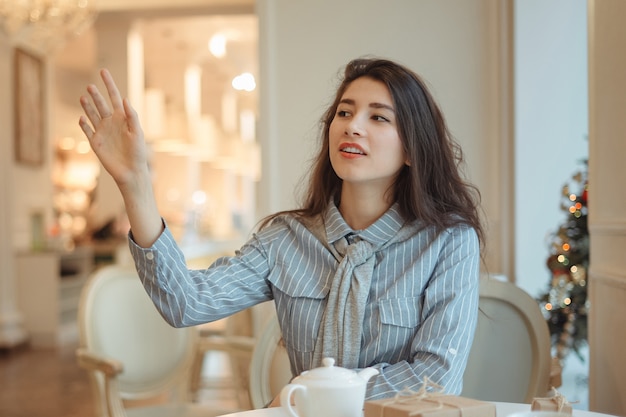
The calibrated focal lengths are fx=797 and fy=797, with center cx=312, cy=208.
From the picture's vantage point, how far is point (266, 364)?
240 centimetres

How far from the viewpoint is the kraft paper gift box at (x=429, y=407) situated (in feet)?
3.49

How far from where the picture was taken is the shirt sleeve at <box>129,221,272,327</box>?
1560 millimetres

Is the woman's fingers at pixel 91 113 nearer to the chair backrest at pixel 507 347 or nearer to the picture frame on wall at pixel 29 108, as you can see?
the chair backrest at pixel 507 347

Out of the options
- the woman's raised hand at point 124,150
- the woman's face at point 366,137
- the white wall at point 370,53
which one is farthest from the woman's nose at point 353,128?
the white wall at point 370,53

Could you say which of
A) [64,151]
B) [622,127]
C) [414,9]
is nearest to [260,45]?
[414,9]

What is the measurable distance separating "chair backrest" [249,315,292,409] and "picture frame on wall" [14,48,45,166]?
20.0 ft

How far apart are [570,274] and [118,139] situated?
1.71 metres

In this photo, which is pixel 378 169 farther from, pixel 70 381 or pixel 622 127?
pixel 70 381

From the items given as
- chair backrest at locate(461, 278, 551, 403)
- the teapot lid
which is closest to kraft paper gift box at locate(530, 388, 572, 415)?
the teapot lid

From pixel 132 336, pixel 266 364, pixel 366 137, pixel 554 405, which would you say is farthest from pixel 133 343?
pixel 554 405

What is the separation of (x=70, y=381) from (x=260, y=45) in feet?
11.2

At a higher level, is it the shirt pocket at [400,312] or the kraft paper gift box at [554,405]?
the shirt pocket at [400,312]

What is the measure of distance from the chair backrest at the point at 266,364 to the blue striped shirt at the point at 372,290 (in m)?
0.53

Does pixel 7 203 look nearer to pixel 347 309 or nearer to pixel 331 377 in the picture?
pixel 347 309
